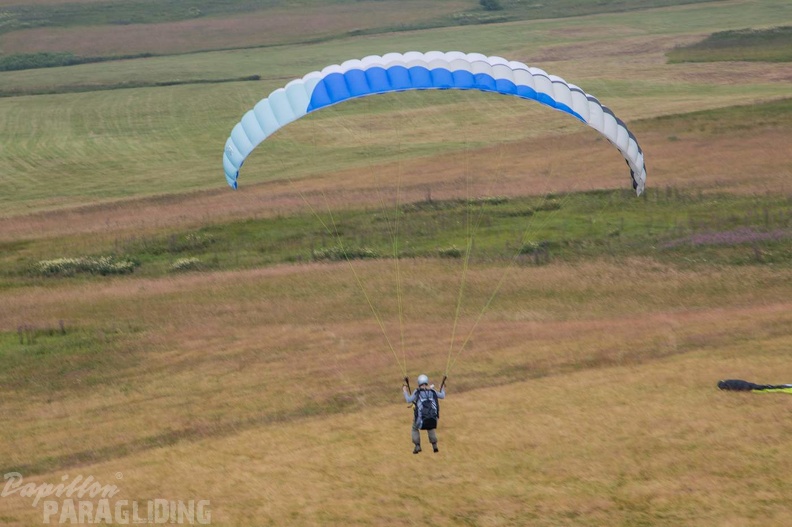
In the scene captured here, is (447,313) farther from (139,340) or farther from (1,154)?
(1,154)

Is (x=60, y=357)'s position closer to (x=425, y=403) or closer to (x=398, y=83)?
(x=398, y=83)

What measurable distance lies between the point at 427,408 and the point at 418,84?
6.63 m

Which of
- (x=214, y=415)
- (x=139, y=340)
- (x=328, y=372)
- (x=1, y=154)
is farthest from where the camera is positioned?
(x=1, y=154)

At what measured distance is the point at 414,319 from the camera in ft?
98.6

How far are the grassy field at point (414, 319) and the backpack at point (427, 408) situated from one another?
1.27m

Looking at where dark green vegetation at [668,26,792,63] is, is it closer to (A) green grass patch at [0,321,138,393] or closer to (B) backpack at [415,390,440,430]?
(A) green grass patch at [0,321,138,393]

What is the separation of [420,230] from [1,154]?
36.4 metres

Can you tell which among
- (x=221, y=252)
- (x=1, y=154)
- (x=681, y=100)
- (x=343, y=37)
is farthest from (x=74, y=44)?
(x=221, y=252)

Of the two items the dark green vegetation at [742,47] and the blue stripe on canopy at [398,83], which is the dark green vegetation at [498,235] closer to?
the blue stripe on canopy at [398,83]

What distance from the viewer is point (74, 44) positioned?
117m

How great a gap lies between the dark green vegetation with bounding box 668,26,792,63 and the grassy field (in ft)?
49.2

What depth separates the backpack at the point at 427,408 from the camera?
691 inches

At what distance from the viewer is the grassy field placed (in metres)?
18.5

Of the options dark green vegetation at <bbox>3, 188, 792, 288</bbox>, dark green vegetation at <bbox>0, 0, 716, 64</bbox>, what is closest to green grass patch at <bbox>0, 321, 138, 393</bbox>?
dark green vegetation at <bbox>3, 188, 792, 288</bbox>
